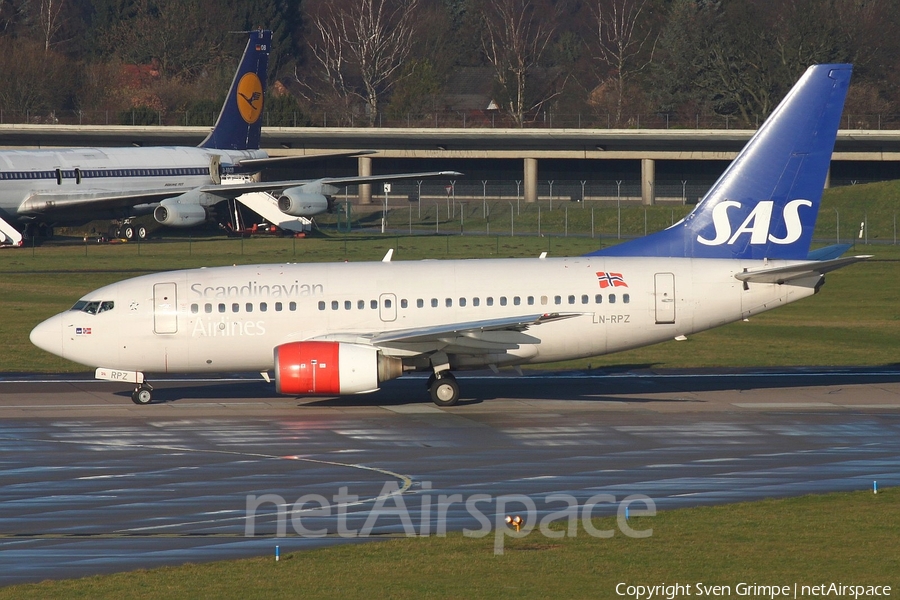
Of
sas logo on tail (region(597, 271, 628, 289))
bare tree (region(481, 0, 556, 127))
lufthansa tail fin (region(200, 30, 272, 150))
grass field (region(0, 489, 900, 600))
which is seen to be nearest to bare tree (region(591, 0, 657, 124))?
bare tree (region(481, 0, 556, 127))

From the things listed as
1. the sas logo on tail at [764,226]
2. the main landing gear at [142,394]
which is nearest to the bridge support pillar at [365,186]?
the main landing gear at [142,394]

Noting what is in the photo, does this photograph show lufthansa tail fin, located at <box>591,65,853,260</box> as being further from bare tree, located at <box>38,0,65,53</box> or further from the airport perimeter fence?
bare tree, located at <box>38,0,65,53</box>

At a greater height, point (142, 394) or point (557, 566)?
point (142, 394)

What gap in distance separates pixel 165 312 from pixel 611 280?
10821 millimetres

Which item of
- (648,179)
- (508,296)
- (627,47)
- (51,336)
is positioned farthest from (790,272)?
(627,47)

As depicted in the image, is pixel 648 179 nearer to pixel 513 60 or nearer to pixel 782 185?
pixel 513 60

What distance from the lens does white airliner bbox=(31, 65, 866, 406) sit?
3005 centimetres

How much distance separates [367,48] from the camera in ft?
436

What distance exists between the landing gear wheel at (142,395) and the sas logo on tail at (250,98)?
183ft

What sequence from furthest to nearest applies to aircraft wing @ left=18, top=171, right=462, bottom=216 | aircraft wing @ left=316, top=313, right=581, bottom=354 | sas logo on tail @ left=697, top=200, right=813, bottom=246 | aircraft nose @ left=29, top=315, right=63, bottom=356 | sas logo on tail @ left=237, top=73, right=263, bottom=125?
sas logo on tail @ left=237, top=73, right=263, bottom=125 → aircraft wing @ left=18, top=171, right=462, bottom=216 → sas logo on tail @ left=697, top=200, right=813, bottom=246 → aircraft nose @ left=29, top=315, right=63, bottom=356 → aircraft wing @ left=316, top=313, right=581, bottom=354

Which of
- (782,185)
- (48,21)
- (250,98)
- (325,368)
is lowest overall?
(325,368)

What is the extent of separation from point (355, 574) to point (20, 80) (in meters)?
126

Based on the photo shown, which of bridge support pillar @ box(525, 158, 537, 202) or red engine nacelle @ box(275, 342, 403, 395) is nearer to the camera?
red engine nacelle @ box(275, 342, 403, 395)

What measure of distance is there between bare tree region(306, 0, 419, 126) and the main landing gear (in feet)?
286
